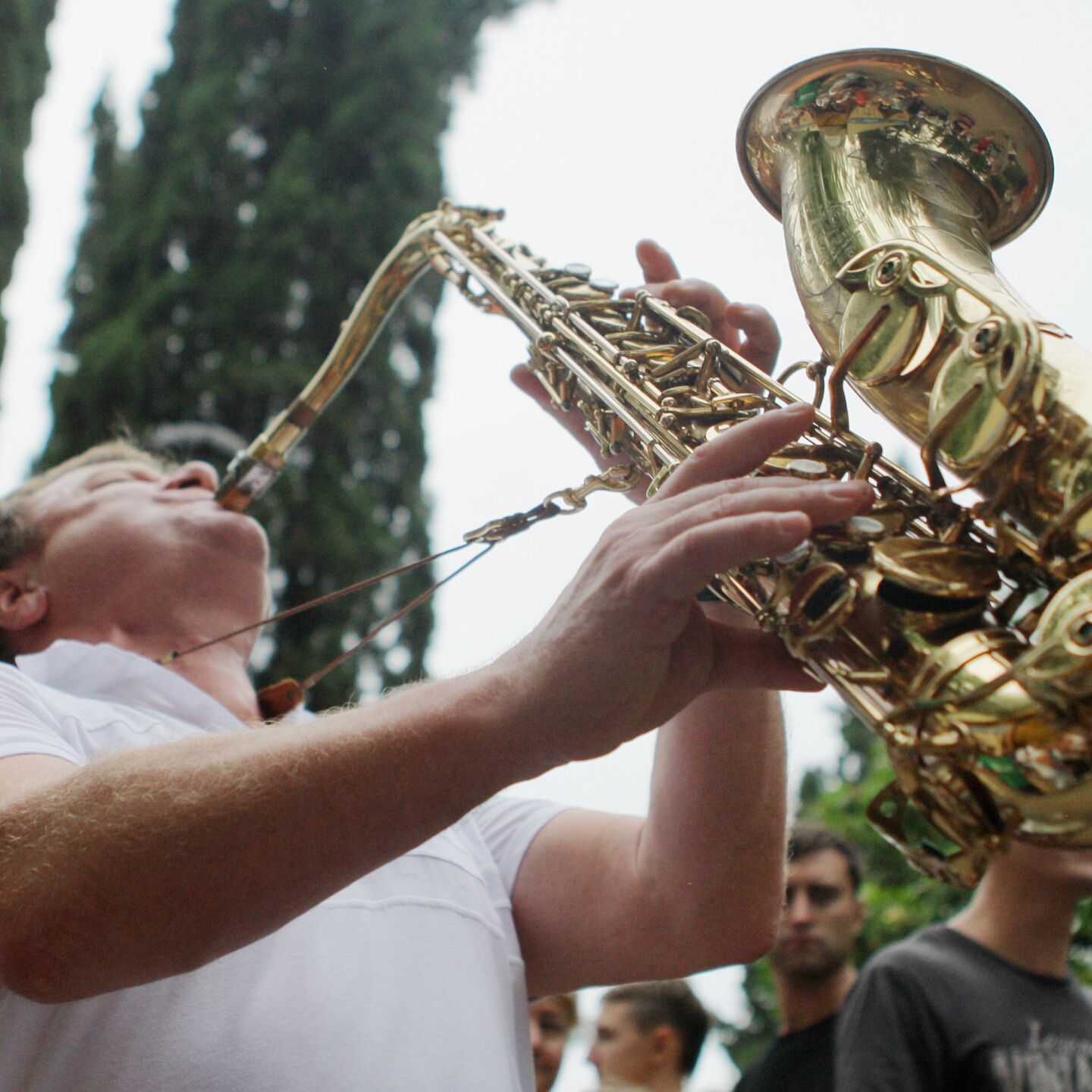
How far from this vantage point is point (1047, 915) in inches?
106

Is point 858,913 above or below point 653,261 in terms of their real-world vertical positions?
below

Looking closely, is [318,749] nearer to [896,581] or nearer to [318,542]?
[896,581]

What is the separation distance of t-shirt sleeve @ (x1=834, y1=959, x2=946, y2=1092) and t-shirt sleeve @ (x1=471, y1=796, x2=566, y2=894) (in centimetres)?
86

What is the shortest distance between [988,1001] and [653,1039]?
155 cm

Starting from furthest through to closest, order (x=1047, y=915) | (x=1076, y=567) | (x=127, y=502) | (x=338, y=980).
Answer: (x=127, y=502) < (x=1047, y=915) < (x=338, y=980) < (x=1076, y=567)

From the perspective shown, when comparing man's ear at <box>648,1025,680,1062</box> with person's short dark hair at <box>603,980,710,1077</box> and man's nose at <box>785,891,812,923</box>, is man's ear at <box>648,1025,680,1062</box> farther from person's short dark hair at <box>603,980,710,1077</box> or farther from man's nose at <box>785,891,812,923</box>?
man's nose at <box>785,891,812,923</box>

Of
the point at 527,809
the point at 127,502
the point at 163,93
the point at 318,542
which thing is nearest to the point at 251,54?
the point at 163,93

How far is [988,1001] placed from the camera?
8.38 ft

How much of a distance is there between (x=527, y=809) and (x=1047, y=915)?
124 centimetres

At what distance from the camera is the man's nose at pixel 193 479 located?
2971mm

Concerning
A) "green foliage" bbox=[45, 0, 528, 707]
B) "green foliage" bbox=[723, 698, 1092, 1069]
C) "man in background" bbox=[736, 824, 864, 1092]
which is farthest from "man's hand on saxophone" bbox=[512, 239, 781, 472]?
"green foliage" bbox=[45, 0, 528, 707]

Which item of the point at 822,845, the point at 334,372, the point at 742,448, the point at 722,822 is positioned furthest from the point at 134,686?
the point at 822,845

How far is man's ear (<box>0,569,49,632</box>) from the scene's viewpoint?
2855 millimetres

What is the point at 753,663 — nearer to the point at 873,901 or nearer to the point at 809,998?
the point at 809,998
